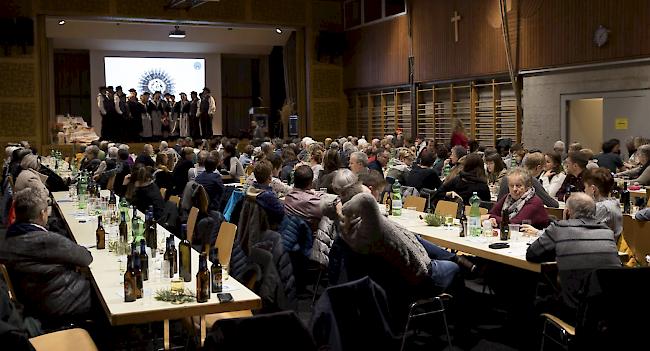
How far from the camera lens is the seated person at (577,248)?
432 centimetres

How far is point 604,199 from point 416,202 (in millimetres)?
2341

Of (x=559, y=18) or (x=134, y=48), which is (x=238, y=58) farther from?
(x=559, y=18)

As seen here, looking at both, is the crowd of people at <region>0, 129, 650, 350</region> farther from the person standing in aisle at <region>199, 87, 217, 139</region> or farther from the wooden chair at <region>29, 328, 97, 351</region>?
the person standing in aisle at <region>199, 87, 217, 139</region>

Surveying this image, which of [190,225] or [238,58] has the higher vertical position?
[238,58]

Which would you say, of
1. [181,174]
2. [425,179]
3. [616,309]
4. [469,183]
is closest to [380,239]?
[616,309]

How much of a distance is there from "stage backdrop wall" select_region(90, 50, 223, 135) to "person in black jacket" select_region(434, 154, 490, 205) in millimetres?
18136

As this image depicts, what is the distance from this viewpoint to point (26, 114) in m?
19.2

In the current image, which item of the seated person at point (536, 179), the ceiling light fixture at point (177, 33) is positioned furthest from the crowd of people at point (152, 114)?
the seated person at point (536, 179)

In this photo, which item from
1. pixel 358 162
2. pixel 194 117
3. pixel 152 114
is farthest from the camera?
pixel 194 117

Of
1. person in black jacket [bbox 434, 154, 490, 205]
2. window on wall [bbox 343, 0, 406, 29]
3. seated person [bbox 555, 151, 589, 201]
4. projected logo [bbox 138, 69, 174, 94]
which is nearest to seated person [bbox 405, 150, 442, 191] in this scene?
person in black jacket [bbox 434, 154, 490, 205]


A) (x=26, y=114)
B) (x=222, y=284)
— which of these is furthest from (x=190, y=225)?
(x=26, y=114)

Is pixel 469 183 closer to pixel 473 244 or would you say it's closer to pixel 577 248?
pixel 473 244

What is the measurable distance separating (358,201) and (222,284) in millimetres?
969

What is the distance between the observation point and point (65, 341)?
392 centimetres
